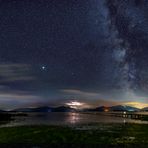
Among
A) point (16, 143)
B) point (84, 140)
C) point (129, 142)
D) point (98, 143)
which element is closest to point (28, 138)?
point (16, 143)

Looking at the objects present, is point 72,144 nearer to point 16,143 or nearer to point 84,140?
point 84,140

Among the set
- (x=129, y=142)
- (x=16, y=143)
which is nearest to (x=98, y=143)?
(x=129, y=142)

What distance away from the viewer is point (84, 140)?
39.0 m

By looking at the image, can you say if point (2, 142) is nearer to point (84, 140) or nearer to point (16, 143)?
point (16, 143)

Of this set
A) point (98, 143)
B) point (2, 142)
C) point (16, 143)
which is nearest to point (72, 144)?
point (98, 143)

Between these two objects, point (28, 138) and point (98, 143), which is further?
point (28, 138)

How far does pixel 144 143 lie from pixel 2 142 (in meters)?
19.5

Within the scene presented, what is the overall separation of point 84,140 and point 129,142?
6.24 m

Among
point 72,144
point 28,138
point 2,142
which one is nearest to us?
point 72,144

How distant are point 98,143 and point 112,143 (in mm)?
1847

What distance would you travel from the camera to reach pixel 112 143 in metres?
36.5

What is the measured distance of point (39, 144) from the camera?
3678 cm

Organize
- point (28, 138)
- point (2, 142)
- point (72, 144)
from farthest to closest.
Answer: point (28, 138), point (2, 142), point (72, 144)

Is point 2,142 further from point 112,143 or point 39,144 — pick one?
point 112,143
